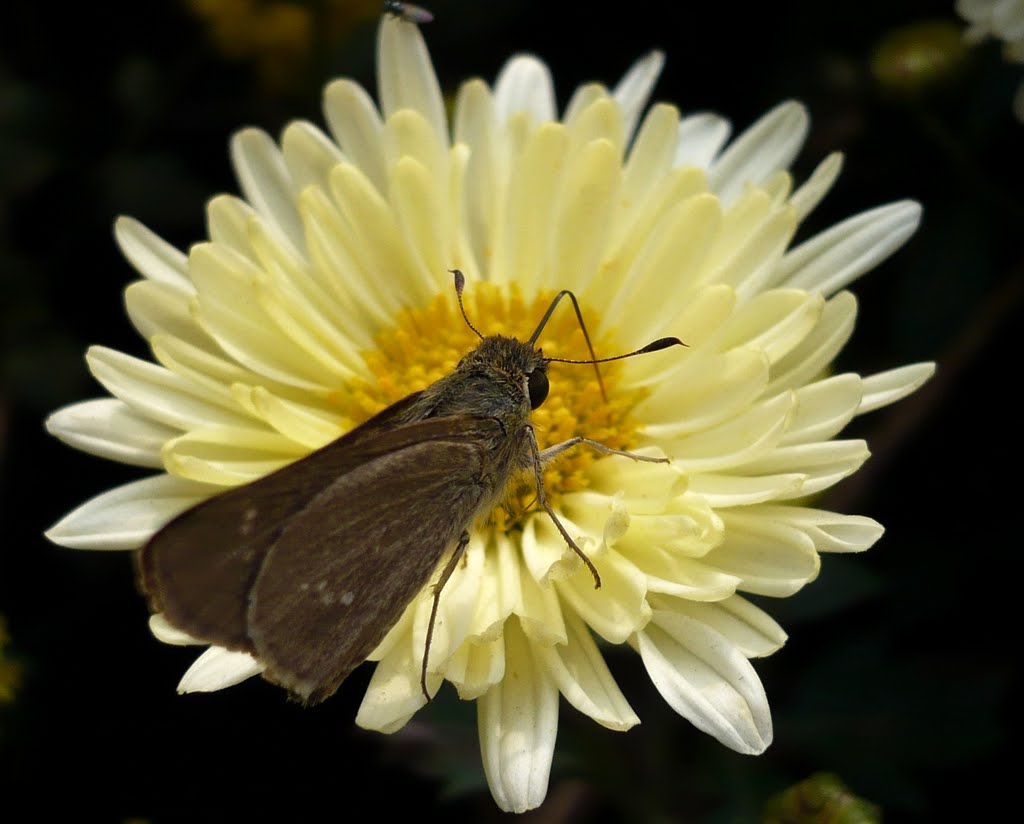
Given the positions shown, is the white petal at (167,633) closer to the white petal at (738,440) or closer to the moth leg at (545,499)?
the moth leg at (545,499)

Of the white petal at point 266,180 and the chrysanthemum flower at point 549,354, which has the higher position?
the white petal at point 266,180

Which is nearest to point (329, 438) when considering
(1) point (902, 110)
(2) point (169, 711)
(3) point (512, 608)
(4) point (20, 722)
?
(3) point (512, 608)

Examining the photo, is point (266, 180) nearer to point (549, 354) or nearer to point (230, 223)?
point (230, 223)

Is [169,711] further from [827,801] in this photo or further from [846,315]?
[846,315]

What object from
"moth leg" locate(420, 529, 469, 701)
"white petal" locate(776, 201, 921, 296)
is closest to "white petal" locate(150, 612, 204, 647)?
"moth leg" locate(420, 529, 469, 701)

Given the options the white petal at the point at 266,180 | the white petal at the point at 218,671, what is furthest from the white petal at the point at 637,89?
the white petal at the point at 218,671

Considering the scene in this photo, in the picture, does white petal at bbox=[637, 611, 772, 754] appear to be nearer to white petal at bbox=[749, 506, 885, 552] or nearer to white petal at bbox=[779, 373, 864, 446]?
white petal at bbox=[749, 506, 885, 552]

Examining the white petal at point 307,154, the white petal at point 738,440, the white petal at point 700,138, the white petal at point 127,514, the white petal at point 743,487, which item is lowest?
the white petal at point 743,487

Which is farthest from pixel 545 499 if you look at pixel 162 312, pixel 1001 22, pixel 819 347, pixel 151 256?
pixel 1001 22
